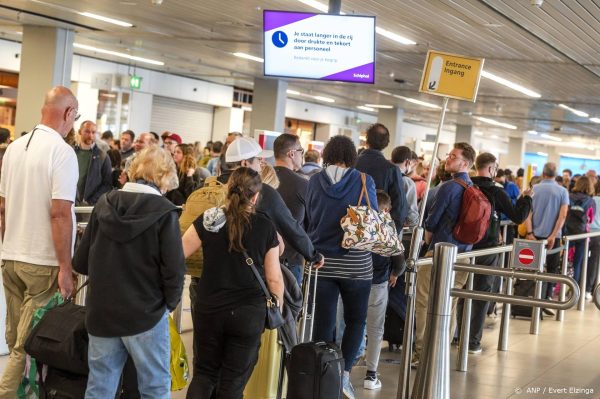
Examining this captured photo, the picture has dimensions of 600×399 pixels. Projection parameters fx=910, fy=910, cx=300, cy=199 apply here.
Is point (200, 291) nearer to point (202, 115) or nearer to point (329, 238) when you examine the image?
point (329, 238)

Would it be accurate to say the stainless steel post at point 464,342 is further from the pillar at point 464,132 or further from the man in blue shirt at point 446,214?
the pillar at point 464,132

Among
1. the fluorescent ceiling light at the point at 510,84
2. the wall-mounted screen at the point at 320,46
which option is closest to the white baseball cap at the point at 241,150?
the wall-mounted screen at the point at 320,46

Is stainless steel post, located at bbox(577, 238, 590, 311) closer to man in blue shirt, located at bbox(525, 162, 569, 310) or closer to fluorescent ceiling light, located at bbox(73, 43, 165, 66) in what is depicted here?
man in blue shirt, located at bbox(525, 162, 569, 310)

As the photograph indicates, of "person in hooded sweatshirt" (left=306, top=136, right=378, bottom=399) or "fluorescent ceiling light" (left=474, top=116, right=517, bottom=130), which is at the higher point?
"fluorescent ceiling light" (left=474, top=116, right=517, bottom=130)

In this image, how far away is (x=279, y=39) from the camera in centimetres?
999

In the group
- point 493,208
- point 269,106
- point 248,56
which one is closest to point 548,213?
point 493,208

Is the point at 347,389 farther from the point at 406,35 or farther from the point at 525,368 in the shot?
the point at 406,35

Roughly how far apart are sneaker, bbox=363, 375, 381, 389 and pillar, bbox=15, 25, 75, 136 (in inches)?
528

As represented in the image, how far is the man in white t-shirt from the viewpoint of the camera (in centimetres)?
439

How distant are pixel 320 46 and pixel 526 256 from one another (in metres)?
5.71

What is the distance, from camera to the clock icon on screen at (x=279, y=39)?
996 centimetres

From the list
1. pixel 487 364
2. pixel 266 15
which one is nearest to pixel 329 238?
pixel 487 364

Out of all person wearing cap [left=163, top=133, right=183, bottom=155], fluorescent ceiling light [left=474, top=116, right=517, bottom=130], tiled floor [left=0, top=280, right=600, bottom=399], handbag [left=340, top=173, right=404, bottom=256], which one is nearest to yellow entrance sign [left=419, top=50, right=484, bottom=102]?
handbag [left=340, top=173, right=404, bottom=256]

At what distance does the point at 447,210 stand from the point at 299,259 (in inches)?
55.7
